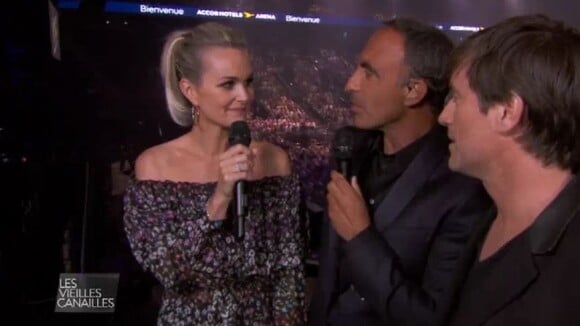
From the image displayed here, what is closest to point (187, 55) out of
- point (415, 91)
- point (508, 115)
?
point (415, 91)

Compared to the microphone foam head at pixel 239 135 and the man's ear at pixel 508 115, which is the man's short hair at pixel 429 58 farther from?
the man's ear at pixel 508 115

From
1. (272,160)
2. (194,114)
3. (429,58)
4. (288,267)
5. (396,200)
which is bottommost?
(288,267)

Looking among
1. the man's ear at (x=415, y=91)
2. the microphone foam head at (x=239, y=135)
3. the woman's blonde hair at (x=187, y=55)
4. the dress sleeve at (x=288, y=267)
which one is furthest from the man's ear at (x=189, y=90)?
the man's ear at (x=415, y=91)

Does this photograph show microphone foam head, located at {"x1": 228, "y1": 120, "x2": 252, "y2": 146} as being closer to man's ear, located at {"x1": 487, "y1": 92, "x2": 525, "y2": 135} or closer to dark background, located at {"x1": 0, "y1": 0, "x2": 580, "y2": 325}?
man's ear, located at {"x1": 487, "y1": 92, "x2": 525, "y2": 135}

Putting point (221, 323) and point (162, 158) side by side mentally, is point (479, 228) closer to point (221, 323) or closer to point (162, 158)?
point (221, 323)

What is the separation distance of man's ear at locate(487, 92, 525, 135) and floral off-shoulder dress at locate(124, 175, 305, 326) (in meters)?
0.74

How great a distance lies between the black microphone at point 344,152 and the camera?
5.58 feet

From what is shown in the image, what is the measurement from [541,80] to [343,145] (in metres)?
0.68

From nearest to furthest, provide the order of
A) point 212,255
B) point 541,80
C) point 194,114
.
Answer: point 541,80 → point 212,255 → point 194,114

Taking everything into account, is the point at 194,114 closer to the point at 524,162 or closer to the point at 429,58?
the point at 429,58

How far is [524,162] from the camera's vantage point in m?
1.17

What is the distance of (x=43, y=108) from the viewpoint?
3.41m

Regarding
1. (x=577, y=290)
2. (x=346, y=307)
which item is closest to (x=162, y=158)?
(x=346, y=307)

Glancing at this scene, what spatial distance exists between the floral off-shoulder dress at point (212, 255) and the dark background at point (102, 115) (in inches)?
52.4
